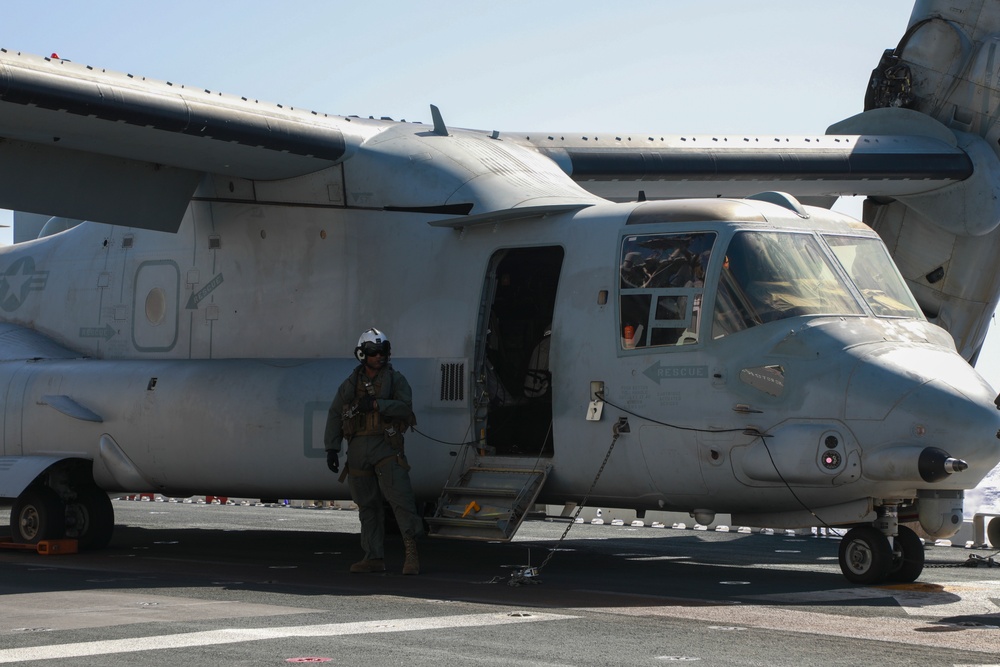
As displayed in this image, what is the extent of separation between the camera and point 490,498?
37.9 ft

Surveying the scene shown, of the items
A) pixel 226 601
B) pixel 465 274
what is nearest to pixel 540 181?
pixel 465 274

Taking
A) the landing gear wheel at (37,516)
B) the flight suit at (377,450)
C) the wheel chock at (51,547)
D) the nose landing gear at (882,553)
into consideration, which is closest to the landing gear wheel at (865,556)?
the nose landing gear at (882,553)

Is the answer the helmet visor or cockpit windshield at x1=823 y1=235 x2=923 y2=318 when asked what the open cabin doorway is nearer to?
A: the helmet visor

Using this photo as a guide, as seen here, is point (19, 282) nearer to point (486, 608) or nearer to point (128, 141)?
point (128, 141)

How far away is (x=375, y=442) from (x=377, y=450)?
0.07 m

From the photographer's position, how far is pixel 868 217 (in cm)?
1828

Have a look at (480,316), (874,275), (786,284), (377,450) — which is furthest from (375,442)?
(874,275)

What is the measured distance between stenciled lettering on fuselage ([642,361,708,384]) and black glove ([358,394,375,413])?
91.7 inches

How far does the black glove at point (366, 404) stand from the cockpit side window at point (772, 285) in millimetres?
2963

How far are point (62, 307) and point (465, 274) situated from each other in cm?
573

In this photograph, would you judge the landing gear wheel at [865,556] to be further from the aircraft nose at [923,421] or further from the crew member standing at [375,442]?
the crew member standing at [375,442]

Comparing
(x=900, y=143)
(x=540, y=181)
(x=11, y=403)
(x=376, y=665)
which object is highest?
(x=900, y=143)

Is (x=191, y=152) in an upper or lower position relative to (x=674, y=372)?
upper

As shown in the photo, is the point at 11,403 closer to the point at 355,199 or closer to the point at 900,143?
the point at 355,199
